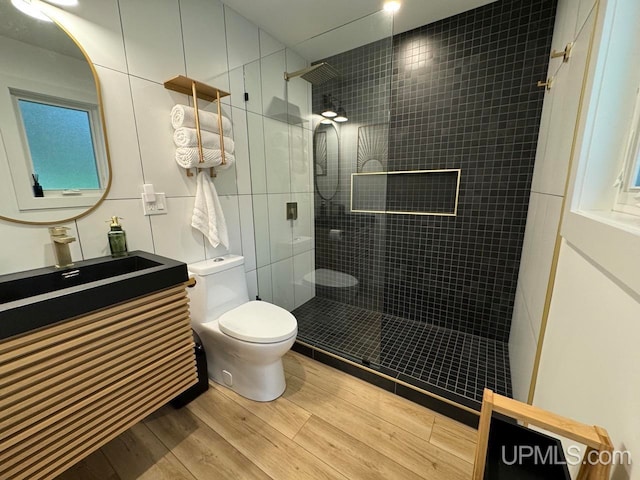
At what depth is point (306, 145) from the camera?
2293 mm

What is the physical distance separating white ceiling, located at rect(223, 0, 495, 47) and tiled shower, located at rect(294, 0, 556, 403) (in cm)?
12

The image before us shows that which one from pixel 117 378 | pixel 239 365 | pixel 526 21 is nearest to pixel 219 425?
pixel 239 365

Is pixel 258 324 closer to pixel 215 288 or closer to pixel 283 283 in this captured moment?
pixel 215 288

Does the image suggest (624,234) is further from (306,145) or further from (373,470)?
(306,145)

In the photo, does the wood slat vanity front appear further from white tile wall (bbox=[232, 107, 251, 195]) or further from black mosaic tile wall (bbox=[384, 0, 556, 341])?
black mosaic tile wall (bbox=[384, 0, 556, 341])

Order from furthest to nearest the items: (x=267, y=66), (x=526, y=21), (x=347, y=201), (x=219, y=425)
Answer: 1. (x=347, y=201)
2. (x=267, y=66)
3. (x=526, y=21)
4. (x=219, y=425)

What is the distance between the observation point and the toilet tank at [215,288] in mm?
1576

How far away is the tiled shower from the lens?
5.67 ft

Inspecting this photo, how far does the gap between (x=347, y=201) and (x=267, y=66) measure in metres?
1.27

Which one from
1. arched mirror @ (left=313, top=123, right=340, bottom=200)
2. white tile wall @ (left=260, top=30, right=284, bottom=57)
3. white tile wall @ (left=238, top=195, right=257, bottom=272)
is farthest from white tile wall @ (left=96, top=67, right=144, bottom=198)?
arched mirror @ (left=313, top=123, right=340, bottom=200)

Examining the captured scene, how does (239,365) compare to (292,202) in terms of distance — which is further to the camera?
(292,202)

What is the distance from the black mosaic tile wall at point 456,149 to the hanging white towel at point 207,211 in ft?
3.24

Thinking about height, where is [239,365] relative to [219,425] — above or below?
above

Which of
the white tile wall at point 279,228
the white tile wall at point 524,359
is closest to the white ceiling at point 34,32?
the white tile wall at point 279,228
